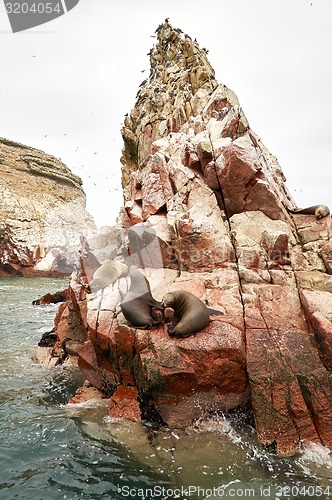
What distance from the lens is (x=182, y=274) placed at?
730 centimetres

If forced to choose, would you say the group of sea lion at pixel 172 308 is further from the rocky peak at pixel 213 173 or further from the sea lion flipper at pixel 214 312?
the rocky peak at pixel 213 173

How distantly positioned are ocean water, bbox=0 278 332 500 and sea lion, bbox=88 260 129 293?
108 inches

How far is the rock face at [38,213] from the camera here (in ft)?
124

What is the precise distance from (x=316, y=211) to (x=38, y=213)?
44.8m

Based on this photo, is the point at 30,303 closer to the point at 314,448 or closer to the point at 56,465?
the point at 56,465

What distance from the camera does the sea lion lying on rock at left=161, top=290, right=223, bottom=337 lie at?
5488 millimetres

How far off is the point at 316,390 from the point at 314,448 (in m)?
0.80

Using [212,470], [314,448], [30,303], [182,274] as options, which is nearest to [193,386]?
[212,470]

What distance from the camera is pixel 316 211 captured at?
8.18 m

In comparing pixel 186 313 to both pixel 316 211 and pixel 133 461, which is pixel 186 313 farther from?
pixel 316 211

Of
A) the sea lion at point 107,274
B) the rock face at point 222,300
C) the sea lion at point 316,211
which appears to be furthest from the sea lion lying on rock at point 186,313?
the sea lion at point 316,211

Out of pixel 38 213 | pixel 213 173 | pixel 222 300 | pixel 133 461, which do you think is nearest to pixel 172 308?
pixel 222 300

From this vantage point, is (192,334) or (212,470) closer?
(212,470)

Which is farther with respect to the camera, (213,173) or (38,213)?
(38,213)
